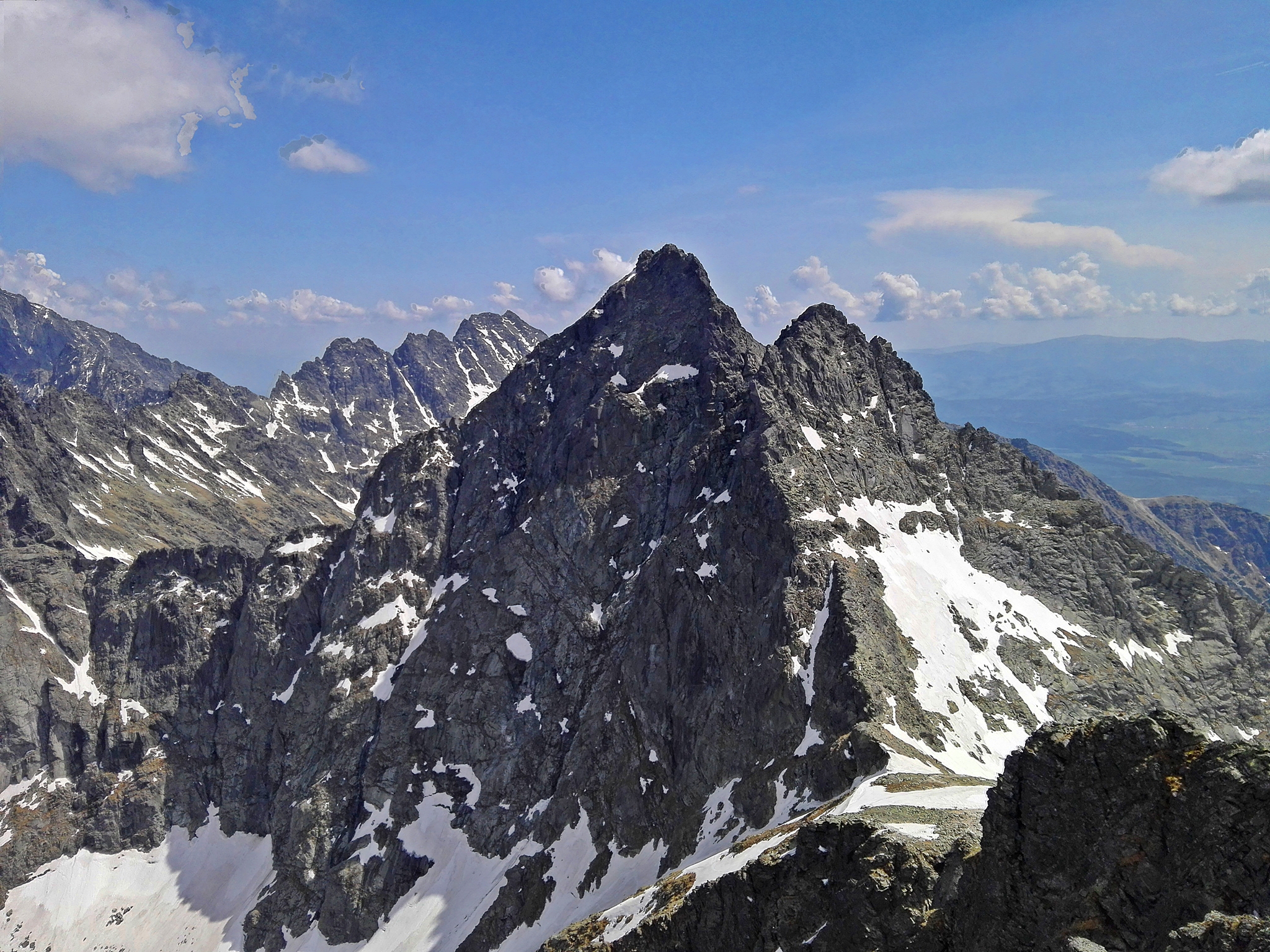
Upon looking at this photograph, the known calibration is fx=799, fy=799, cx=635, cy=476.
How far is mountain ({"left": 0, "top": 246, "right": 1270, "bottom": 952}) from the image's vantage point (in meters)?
85.6

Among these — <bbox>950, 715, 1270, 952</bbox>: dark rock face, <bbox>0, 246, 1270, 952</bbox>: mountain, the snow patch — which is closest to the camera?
<bbox>950, 715, 1270, 952</bbox>: dark rock face

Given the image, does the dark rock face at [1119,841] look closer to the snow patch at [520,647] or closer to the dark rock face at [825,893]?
the dark rock face at [825,893]

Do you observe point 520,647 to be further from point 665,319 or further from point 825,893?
point 825,893

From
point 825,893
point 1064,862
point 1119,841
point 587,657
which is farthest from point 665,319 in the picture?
point 1119,841

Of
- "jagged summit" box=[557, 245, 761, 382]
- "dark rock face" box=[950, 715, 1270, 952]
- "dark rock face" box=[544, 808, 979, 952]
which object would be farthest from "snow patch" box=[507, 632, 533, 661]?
"dark rock face" box=[950, 715, 1270, 952]

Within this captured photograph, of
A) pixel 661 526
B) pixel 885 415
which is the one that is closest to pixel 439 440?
pixel 661 526

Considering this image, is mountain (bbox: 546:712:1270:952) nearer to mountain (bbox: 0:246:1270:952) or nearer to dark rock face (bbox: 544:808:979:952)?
dark rock face (bbox: 544:808:979:952)

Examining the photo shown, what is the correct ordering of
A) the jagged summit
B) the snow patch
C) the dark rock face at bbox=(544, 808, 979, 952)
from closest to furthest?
the dark rock face at bbox=(544, 808, 979, 952)
the snow patch
the jagged summit

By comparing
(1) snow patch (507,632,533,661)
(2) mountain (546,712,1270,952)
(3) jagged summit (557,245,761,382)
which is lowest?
(1) snow patch (507,632,533,661)

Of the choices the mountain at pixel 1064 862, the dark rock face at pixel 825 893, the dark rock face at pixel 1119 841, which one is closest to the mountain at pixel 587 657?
the dark rock face at pixel 825 893

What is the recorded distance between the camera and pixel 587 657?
125875mm

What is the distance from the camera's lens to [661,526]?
5084 inches

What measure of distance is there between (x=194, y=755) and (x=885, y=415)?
152273 mm

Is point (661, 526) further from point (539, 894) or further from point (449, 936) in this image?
point (449, 936)
